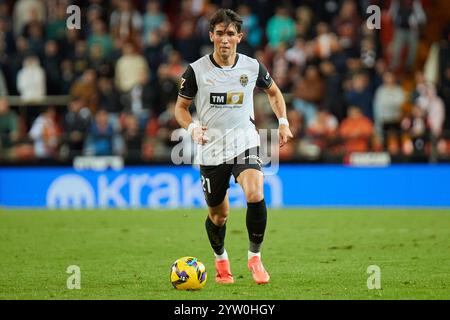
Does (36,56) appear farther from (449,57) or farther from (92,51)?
(449,57)

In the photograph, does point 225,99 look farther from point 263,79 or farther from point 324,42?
point 324,42

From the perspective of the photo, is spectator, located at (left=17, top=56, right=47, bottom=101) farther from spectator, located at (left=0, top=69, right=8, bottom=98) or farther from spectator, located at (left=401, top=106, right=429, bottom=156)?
spectator, located at (left=401, top=106, right=429, bottom=156)

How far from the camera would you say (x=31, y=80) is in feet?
69.0

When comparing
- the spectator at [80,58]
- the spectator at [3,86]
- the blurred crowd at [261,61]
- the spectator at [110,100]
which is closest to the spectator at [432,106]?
the blurred crowd at [261,61]

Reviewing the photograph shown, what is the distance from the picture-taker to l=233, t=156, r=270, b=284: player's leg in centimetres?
914

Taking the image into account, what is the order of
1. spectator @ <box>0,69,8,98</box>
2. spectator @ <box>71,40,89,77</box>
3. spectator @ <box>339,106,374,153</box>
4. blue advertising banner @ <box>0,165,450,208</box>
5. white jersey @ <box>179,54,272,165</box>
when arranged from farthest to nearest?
spectator @ <box>0,69,8,98</box>
spectator @ <box>71,40,89,77</box>
spectator @ <box>339,106,374,153</box>
blue advertising banner @ <box>0,165,450,208</box>
white jersey @ <box>179,54,272,165</box>

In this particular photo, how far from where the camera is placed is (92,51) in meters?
Result: 21.2

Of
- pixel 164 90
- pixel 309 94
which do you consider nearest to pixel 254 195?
pixel 309 94

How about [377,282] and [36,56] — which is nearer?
[377,282]

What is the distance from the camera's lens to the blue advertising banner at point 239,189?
60.7ft

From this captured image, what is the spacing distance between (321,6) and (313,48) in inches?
64.3

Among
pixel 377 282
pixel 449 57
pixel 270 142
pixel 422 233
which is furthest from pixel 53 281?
pixel 449 57

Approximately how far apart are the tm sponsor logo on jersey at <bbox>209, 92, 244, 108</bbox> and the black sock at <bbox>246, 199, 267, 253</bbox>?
101 cm
